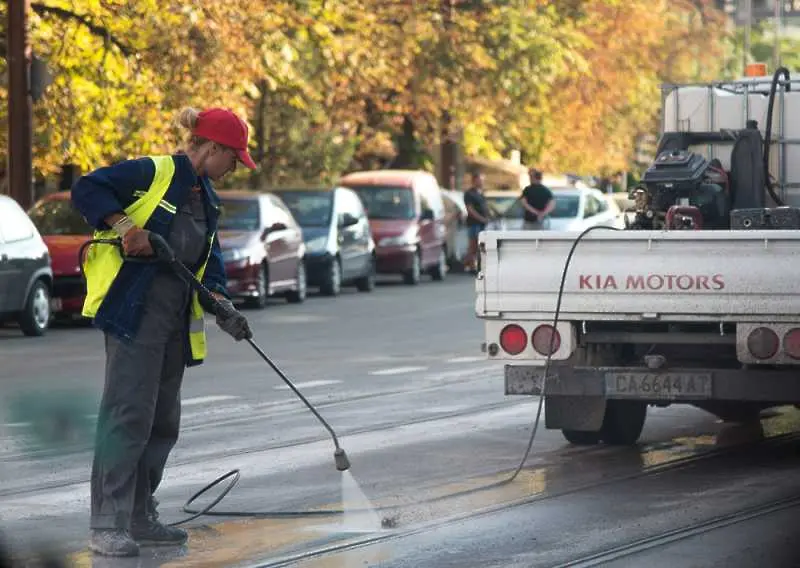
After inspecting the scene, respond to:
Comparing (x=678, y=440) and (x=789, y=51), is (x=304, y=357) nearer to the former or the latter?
(x=678, y=440)

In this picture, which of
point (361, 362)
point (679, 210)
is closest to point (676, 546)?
point (679, 210)

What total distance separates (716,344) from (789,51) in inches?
3243

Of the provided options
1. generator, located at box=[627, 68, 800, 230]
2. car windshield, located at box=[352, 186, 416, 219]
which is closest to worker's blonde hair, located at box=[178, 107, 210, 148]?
generator, located at box=[627, 68, 800, 230]

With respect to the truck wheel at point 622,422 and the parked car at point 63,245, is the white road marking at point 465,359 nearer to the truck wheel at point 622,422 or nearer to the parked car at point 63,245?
the parked car at point 63,245

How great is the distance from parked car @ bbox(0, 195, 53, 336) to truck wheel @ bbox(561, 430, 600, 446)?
10762mm

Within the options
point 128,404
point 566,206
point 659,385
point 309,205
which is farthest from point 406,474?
point 566,206

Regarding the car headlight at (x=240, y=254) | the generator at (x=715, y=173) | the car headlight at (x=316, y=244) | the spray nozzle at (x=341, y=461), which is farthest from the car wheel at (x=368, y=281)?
the spray nozzle at (x=341, y=461)

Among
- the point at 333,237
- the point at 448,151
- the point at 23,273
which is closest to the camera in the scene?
the point at 23,273

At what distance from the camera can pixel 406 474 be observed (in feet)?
37.0

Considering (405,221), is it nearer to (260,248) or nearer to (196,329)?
(260,248)

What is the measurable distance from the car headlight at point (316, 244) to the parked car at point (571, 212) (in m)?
6.94

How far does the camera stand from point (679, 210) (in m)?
12.4

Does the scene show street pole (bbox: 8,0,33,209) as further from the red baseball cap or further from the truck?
the red baseball cap

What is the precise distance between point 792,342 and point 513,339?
148cm
